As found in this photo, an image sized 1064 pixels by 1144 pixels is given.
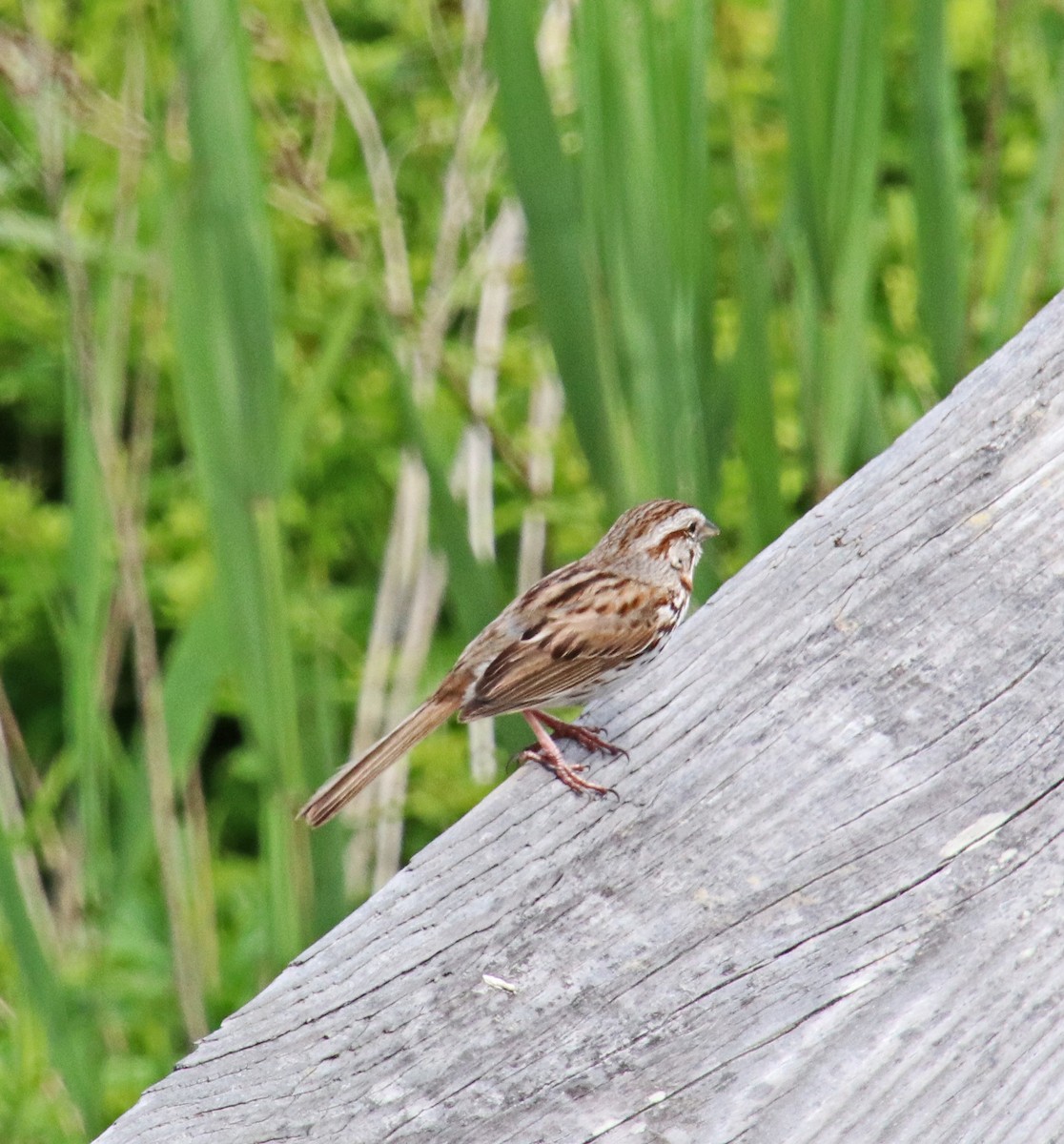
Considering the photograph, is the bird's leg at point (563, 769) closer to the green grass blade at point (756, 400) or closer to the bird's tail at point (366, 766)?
the bird's tail at point (366, 766)

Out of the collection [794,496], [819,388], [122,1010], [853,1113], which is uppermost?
[853,1113]

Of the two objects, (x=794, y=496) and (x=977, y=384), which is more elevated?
(x=977, y=384)

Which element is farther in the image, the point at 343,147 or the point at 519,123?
the point at 343,147

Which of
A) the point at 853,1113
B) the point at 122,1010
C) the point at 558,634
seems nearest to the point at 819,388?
the point at 558,634

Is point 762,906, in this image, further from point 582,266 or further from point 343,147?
point 343,147

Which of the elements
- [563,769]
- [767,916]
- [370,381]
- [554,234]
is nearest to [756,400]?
[554,234]

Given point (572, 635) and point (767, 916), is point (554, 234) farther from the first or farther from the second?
point (767, 916)

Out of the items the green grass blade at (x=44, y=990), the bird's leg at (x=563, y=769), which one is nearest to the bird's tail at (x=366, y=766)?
the green grass blade at (x=44, y=990)
